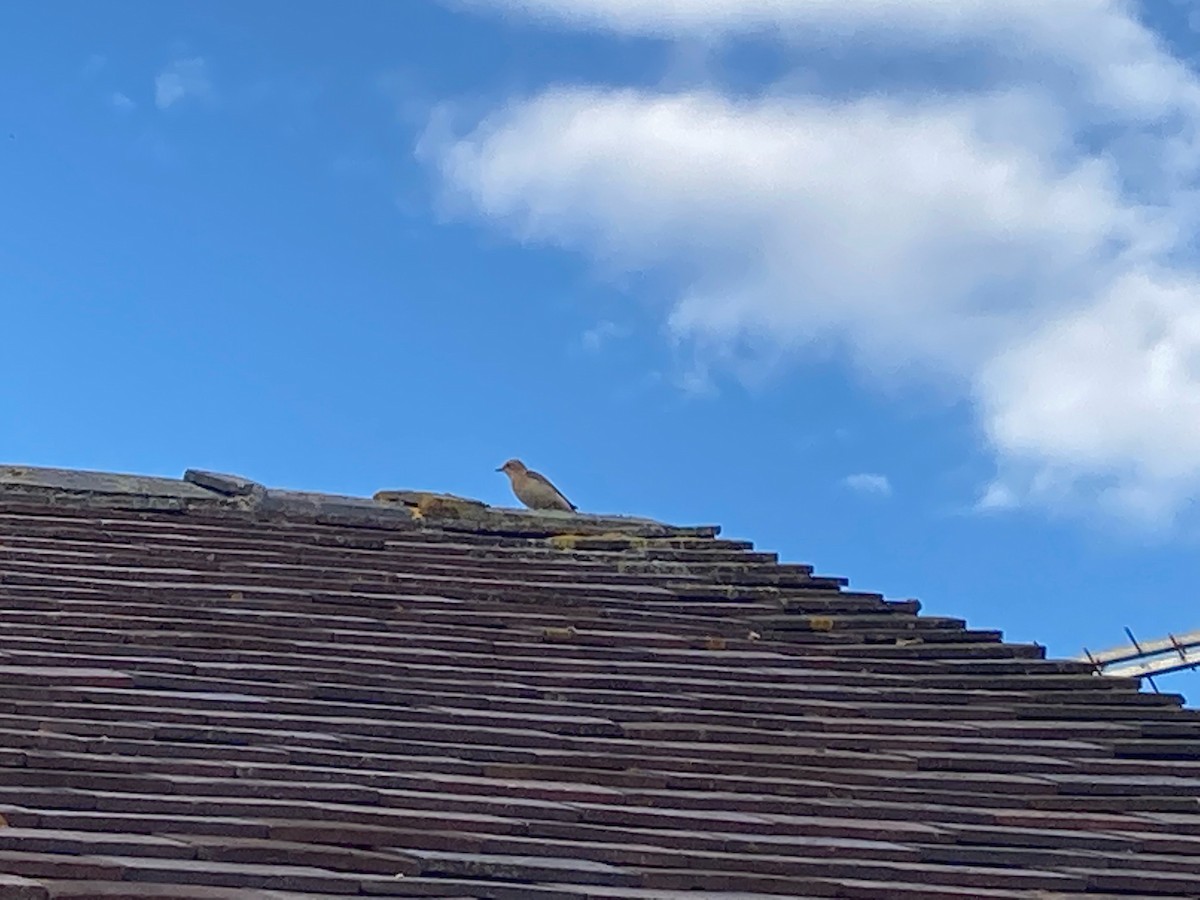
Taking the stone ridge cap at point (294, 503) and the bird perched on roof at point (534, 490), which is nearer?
the stone ridge cap at point (294, 503)

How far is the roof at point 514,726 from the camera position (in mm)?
3592

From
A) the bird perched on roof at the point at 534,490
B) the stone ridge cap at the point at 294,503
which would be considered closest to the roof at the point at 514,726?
the stone ridge cap at the point at 294,503

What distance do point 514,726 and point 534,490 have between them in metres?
4.24

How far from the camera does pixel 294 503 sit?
6867mm

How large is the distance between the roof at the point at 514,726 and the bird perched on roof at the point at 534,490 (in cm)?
168

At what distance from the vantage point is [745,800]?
13.8 ft

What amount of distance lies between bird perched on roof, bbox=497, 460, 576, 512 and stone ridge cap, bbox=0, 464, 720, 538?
1038 mm

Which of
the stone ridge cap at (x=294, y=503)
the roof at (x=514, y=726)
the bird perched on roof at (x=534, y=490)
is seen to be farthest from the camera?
the bird perched on roof at (x=534, y=490)

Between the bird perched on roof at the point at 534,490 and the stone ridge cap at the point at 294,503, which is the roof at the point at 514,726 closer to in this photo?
the stone ridge cap at the point at 294,503

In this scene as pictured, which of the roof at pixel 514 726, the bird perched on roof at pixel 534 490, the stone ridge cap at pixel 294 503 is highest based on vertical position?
the bird perched on roof at pixel 534 490

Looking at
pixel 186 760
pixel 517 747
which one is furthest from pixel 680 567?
pixel 186 760

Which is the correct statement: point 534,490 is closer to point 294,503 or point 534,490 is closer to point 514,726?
point 294,503

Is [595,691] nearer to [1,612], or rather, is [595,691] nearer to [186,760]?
[186,760]

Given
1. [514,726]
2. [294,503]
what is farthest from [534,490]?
[514,726]
